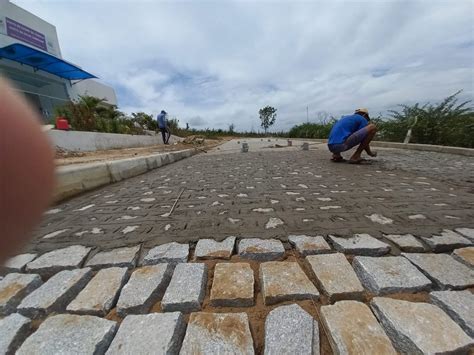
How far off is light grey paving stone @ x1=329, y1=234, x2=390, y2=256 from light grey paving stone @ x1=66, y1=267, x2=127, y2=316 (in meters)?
1.40

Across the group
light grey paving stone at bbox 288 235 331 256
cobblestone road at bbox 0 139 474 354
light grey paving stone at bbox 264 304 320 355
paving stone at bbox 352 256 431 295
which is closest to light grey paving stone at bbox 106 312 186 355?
cobblestone road at bbox 0 139 474 354

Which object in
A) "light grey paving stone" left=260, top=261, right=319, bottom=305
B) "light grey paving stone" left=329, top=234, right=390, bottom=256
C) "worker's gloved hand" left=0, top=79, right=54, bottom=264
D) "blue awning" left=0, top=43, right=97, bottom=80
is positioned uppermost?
"blue awning" left=0, top=43, right=97, bottom=80

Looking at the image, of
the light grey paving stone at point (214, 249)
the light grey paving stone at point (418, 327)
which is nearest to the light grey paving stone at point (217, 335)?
the light grey paving stone at point (214, 249)

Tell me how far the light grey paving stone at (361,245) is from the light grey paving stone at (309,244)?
80mm

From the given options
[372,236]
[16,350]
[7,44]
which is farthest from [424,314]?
[7,44]

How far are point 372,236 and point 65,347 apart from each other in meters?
1.90

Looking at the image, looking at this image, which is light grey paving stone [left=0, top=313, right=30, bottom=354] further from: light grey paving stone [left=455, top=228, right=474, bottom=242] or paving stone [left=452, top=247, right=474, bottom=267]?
light grey paving stone [left=455, top=228, right=474, bottom=242]

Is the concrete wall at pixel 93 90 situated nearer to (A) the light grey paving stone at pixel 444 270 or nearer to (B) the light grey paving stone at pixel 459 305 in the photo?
(A) the light grey paving stone at pixel 444 270

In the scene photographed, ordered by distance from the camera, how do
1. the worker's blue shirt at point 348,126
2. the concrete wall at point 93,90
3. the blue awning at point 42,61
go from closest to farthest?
1. the worker's blue shirt at point 348,126
2. the blue awning at point 42,61
3. the concrete wall at point 93,90

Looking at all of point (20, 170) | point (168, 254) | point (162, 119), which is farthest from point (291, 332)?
point (162, 119)

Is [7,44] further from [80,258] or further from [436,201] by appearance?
[436,201]

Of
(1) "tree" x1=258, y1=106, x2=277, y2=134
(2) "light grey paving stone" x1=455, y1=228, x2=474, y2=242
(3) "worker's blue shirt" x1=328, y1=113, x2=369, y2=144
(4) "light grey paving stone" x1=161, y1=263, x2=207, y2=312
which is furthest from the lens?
(1) "tree" x1=258, y1=106, x2=277, y2=134

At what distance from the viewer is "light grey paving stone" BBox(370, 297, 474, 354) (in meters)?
0.90

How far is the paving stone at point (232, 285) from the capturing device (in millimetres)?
1176
